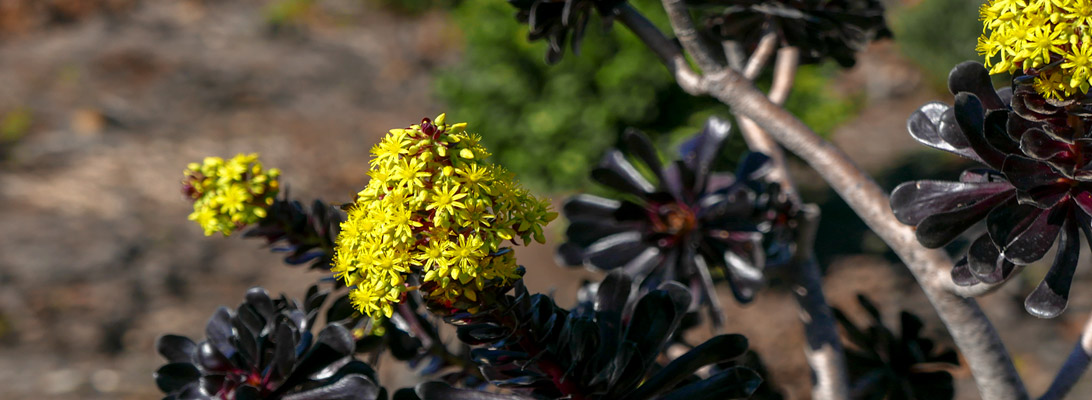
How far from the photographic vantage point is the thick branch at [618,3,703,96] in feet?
4.46

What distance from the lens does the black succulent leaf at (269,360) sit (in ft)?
3.74

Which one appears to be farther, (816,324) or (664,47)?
(816,324)

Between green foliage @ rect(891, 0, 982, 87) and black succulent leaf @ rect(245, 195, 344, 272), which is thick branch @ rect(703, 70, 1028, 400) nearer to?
black succulent leaf @ rect(245, 195, 344, 272)

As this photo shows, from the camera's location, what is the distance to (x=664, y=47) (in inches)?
54.6

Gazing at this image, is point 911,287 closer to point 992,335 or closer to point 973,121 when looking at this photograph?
point 992,335

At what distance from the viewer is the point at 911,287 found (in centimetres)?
447

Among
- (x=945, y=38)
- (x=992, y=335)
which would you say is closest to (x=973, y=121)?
(x=992, y=335)

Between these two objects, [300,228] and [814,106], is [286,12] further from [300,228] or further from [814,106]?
[300,228]

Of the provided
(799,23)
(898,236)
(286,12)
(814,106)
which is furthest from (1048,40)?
(286,12)

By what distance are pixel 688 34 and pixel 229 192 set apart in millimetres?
738

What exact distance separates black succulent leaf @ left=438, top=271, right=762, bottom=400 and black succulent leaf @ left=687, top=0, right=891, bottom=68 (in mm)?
587

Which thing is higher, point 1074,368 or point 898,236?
point 898,236

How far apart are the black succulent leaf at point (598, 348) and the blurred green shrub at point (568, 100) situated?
134 inches

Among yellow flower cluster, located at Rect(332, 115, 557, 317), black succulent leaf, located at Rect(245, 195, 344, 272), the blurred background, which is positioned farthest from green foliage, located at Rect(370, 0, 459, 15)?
yellow flower cluster, located at Rect(332, 115, 557, 317)
